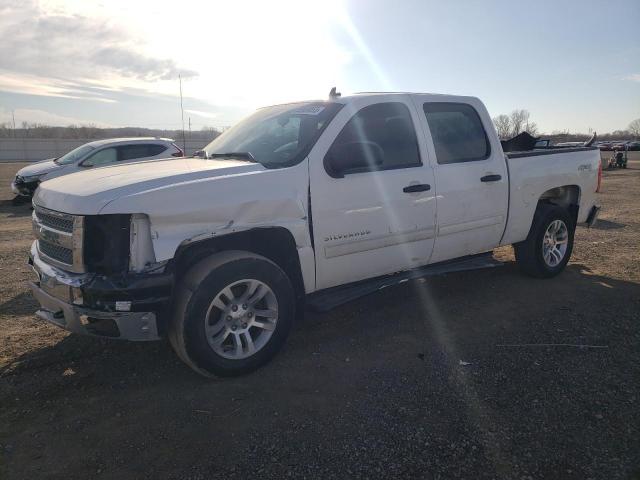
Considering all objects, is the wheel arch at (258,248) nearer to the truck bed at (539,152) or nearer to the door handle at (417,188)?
the door handle at (417,188)

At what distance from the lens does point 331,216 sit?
12.5 feet

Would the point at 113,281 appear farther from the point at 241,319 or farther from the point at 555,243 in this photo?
the point at 555,243

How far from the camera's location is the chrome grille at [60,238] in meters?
3.12

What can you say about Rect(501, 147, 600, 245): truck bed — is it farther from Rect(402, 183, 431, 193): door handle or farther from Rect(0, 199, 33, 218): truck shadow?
Rect(0, 199, 33, 218): truck shadow

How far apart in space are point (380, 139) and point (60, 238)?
103 inches

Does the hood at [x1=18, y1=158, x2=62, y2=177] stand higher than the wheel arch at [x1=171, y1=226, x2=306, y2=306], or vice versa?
the hood at [x1=18, y1=158, x2=62, y2=177]

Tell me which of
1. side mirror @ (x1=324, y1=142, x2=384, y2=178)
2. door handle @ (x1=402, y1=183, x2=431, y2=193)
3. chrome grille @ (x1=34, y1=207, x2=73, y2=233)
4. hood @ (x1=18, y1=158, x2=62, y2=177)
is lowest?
chrome grille @ (x1=34, y1=207, x2=73, y2=233)

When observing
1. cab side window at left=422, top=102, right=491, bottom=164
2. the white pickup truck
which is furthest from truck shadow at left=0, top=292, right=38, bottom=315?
cab side window at left=422, top=102, right=491, bottom=164

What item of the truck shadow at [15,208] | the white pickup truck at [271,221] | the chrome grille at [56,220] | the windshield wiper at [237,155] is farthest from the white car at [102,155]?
the chrome grille at [56,220]

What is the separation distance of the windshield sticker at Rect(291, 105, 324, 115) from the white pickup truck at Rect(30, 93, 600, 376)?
0.7 inches

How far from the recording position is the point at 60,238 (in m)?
3.30

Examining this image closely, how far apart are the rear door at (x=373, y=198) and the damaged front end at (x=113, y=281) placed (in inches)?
49.7

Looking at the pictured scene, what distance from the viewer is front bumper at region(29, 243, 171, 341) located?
303 cm

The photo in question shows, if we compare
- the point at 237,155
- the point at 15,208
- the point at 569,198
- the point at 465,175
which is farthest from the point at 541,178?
the point at 15,208
